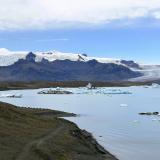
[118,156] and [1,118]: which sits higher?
[1,118]

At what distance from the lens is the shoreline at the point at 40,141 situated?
25.0 metres

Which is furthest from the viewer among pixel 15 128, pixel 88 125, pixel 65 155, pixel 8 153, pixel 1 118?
pixel 88 125

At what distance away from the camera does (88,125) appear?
56.2m

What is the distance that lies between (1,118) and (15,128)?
2.99 metres

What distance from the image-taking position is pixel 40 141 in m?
30.0

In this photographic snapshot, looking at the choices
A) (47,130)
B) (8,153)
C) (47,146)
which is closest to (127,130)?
(47,130)

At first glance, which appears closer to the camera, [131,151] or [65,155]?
[65,155]

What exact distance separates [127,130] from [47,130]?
1575 cm

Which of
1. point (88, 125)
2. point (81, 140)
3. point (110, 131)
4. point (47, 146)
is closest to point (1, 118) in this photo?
point (81, 140)

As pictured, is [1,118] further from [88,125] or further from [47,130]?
[88,125]

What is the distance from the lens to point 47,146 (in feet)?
92.2

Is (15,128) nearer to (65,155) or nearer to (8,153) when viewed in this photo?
(65,155)

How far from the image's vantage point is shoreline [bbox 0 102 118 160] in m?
25.0

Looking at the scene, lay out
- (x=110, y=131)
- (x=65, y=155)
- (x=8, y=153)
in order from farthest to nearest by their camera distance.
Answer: (x=110, y=131) < (x=65, y=155) < (x=8, y=153)
